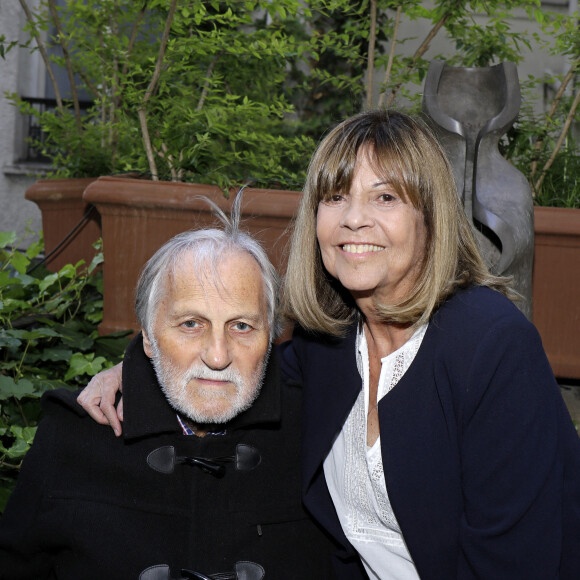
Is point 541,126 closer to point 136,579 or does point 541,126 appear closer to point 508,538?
point 508,538

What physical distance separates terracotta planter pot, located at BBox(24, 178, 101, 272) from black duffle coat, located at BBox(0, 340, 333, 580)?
2.25m

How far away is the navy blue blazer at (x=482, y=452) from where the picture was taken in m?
1.84

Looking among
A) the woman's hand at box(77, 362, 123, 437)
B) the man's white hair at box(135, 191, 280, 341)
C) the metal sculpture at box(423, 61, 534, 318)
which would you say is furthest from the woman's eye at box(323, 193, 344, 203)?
the metal sculpture at box(423, 61, 534, 318)

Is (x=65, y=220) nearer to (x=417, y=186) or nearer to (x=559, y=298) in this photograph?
(x=559, y=298)

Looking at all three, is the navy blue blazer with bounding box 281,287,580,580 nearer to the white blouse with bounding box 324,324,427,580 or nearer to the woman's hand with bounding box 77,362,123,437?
the white blouse with bounding box 324,324,427,580

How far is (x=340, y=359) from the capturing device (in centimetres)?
237

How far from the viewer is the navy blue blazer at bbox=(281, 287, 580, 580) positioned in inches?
72.4

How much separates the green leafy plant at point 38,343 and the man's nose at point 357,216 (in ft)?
4.90

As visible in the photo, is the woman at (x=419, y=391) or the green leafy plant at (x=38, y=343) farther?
the green leafy plant at (x=38, y=343)

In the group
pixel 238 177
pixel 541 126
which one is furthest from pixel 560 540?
pixel 541 126

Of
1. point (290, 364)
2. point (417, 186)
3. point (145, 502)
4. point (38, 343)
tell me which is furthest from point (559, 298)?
point (38, 343)

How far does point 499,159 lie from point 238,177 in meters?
1.29

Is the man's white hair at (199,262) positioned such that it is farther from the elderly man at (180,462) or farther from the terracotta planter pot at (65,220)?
the terracotta planter pot at (65,220)

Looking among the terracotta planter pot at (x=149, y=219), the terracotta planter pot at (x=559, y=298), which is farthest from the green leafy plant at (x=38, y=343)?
the terracotta planter pot at (x=559, y=298)
